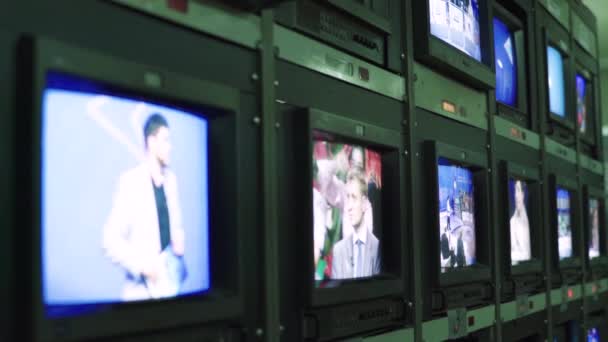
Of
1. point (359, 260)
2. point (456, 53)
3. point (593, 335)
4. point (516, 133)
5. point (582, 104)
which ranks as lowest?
point (593, 335)

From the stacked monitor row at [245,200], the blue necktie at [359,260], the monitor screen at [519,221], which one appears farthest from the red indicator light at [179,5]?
the monitor screen at [519,221]

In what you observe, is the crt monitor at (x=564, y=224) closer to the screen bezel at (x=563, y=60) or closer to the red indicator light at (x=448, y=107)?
the screen bezel at (x=563, y=60)

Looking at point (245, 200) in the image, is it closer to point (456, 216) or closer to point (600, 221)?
point (456, 216)

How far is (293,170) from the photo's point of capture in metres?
1.67

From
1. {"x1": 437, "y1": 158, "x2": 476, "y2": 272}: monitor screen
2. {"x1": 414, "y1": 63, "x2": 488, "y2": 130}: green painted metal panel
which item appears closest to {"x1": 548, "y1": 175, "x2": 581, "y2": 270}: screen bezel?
{"x1": 414, "y1": 63, "x2": 488, "y2": 130}: green painted metal panel

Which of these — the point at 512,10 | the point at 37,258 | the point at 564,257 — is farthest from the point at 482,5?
the point at 37,258

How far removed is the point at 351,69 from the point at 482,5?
107 centimetres

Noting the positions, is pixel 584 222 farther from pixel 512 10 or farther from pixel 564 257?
pixel 512 10

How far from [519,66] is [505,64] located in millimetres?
235

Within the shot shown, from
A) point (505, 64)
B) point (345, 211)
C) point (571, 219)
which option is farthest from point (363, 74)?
point (571, 219)

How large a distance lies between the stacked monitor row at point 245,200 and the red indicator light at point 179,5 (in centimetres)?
15

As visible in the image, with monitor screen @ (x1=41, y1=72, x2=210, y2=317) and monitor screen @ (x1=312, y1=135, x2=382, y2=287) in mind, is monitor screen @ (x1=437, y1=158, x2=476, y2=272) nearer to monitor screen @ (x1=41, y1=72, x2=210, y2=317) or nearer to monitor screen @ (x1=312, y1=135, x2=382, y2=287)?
monitor screen @ (x1=312, y1=135, x2=382, y2=287)

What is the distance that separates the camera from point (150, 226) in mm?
1244

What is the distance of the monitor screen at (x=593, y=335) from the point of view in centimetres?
418
